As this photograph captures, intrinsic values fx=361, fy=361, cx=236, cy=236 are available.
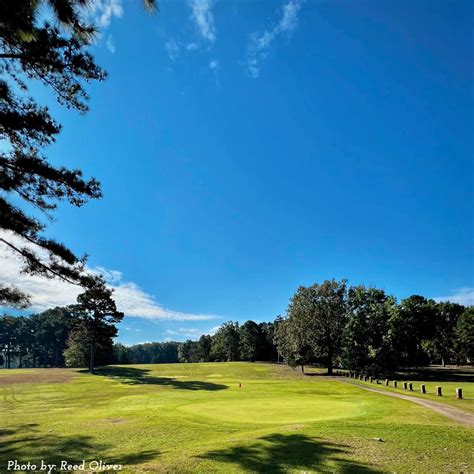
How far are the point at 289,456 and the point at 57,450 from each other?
272 inches

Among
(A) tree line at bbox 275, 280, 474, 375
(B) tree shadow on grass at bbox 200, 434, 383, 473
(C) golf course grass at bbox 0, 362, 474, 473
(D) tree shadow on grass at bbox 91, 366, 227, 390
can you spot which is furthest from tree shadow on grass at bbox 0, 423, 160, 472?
(A) tree line at bbox 275, 280, 474, 375

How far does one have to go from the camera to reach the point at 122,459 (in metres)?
9.22

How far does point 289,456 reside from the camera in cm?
854

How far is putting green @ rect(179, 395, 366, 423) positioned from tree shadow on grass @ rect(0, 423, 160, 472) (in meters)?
6.13

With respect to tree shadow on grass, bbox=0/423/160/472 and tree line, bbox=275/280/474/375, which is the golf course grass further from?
tree line, bbox=275/280/474/375

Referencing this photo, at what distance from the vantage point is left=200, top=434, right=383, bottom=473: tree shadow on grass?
7727mm

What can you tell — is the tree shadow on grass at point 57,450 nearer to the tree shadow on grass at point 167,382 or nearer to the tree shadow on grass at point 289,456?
the tree shadow on grass at point 289,456

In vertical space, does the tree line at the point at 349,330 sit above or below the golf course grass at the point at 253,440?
above

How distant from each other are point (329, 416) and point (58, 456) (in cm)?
1085

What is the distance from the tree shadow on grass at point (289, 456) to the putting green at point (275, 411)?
506 cm

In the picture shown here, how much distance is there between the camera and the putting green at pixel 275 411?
50.7 feet

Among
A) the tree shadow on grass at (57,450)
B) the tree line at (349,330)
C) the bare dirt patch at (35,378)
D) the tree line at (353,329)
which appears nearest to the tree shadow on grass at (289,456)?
the tree shadow on grass at (57,450)

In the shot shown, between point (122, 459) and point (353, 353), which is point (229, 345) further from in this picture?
point (122, 459)

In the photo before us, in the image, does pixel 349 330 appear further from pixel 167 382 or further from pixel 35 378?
pixel 35 378
